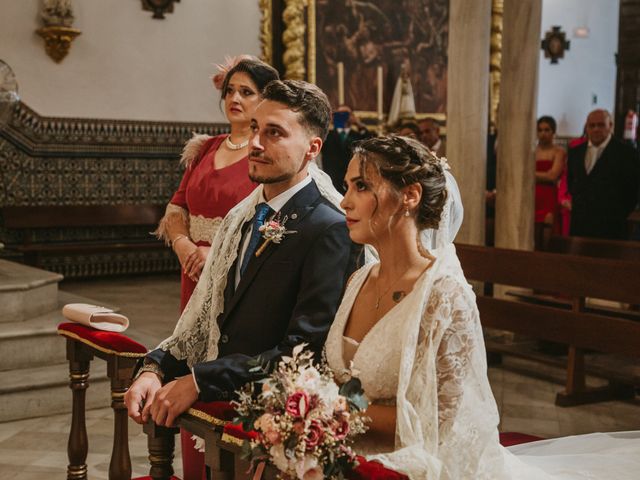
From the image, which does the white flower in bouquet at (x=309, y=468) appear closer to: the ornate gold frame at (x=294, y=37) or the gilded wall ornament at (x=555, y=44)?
the ornate gold frame at (x=294, y=37)

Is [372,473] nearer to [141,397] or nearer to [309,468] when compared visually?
[309,468]

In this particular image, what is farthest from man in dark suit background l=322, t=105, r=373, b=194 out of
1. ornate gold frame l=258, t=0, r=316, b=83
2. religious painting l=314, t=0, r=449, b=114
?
ornate gold frame l=258, t=0, r=316, b=83

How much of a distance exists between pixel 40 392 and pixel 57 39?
5348 millimetres

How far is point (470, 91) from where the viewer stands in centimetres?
713

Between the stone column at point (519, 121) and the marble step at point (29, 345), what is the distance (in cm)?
364

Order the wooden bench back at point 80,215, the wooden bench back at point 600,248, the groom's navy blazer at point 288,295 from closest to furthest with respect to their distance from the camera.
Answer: the groom's navy blazer at point 288,295, the wooden bench back at point 600,248, the wooden bench back at point 80,215

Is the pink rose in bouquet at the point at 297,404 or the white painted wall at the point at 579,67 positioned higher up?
the white painted wall at the point at 579,67

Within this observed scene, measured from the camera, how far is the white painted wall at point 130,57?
31.0ft

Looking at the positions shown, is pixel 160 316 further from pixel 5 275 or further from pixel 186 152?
pixel 186 152

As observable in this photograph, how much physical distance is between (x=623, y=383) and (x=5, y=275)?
4.22 metres

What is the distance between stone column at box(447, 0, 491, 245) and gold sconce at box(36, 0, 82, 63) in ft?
14.3

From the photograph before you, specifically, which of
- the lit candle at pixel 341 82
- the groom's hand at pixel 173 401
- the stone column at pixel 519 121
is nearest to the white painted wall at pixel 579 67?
the lit candle at pixel 341 82

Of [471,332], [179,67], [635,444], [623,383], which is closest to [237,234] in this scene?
[471,332]

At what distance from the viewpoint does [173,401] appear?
248 cm
